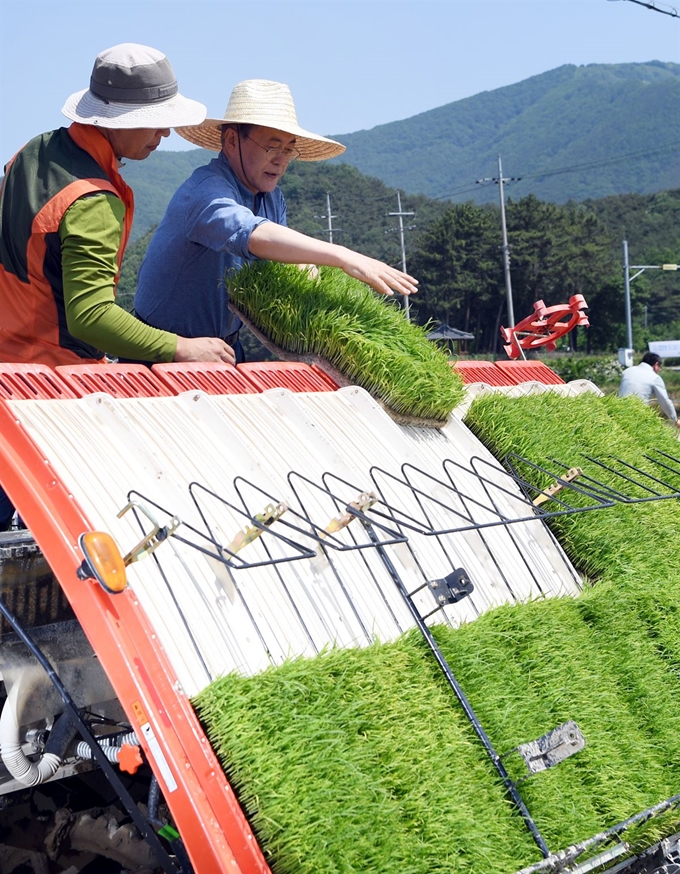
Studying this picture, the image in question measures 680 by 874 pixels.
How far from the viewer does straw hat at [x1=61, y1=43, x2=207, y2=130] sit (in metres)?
3.95

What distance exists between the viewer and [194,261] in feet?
15.4

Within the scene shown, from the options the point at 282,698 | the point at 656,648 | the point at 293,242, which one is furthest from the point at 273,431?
the point at 656,648

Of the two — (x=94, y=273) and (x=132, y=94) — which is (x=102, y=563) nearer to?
(x=94, y=273)

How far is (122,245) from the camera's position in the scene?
399cm

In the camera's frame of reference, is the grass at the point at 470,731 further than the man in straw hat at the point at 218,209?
No

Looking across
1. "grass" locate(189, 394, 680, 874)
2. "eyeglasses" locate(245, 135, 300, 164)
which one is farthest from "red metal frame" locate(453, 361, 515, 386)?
"grass" locate(189, 394, 680, 874)

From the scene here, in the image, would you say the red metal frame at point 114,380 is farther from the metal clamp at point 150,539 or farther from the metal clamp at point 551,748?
the metal clamp at point 551,748

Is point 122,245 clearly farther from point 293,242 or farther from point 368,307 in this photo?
point 368,307

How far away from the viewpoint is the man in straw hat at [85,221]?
373 cm

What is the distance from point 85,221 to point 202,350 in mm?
705

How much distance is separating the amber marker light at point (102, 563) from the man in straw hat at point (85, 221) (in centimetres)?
136

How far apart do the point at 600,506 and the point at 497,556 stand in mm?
494

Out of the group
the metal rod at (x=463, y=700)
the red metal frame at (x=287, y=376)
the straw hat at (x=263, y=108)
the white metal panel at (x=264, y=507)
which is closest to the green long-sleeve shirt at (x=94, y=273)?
the white metal panel at (x=264, y=507)

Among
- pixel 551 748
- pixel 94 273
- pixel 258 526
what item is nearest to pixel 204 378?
pixel 94 273
